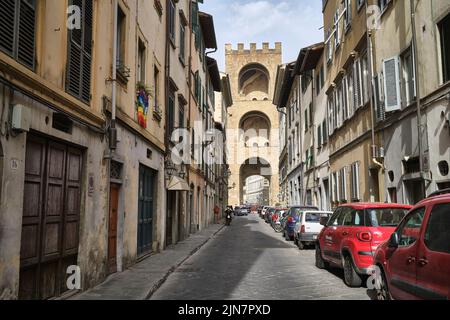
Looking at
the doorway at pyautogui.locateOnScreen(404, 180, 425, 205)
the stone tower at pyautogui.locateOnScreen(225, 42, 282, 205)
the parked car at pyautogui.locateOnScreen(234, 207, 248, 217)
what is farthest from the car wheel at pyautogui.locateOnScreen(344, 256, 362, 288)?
the stone tower at pyautogui.locateOnScreen(225, 42, 282, 205)

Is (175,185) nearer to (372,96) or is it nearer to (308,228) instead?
(308,228)

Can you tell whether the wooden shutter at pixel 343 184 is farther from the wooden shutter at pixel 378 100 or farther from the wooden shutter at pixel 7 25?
the wooden shutter at pixel 7 25

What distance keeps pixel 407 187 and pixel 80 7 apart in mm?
9704

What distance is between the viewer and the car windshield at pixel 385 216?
8328mm

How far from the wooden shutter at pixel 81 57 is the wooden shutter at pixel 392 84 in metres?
8.56

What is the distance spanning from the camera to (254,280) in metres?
9.41

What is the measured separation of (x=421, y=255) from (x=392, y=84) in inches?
343

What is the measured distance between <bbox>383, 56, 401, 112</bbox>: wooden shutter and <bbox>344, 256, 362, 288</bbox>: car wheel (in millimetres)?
5720

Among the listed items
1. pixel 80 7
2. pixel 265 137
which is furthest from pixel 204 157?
pixel 265 137

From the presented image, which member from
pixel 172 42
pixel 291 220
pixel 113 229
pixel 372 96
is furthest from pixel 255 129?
pixel 113 229

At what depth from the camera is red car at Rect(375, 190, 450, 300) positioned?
465 centimetres

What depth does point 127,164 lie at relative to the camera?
10.7m

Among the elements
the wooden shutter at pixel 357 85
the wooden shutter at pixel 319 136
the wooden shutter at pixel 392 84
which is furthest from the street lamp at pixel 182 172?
the wooden shutter at pixel 319 136
